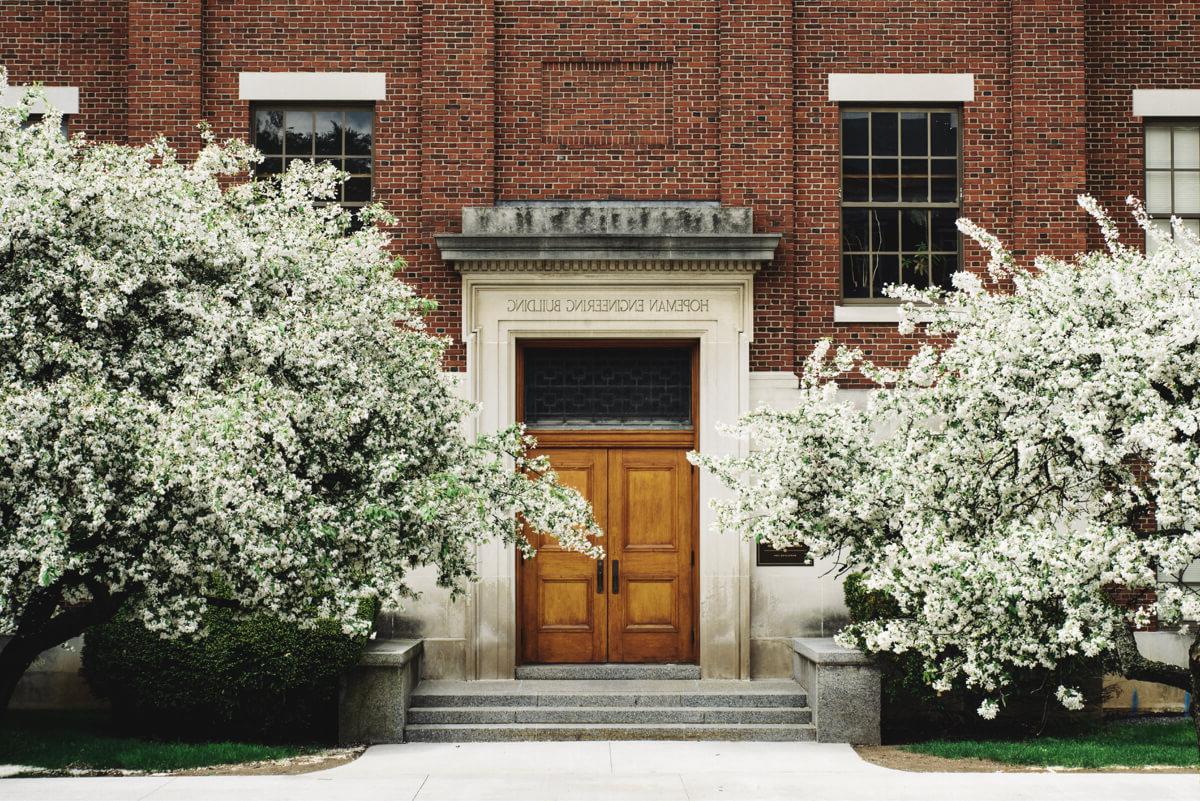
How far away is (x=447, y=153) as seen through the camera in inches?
587

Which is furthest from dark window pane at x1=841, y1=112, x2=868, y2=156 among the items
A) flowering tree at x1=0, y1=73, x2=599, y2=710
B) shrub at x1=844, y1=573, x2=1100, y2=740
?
flowering tree at x1=0, y1=73, x2=599, y2=710

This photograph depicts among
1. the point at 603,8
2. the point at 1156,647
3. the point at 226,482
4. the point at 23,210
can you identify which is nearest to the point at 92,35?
the point at 603,8

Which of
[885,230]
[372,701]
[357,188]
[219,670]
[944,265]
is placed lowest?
[372,701]

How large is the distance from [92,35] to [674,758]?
35.1 feet

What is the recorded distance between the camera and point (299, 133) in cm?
1521

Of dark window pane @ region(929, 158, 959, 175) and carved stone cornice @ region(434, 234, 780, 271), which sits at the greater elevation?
dark window pane @ region(929, 158, 959, 175)

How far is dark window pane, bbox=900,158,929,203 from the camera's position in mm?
15266

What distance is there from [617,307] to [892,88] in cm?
419

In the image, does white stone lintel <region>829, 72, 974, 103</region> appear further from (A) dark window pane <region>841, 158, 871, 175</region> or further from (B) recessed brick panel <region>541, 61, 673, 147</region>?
(B) recessed brick panel <region>541, 61, 673, 147</region>

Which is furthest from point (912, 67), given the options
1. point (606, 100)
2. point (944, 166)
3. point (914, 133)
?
point (606, 100)

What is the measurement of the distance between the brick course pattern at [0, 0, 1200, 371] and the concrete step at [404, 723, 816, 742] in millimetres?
4270

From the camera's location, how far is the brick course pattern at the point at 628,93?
14.9 m

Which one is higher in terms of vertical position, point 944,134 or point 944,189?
point 944,134

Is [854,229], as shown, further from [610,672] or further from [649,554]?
[610,672]
